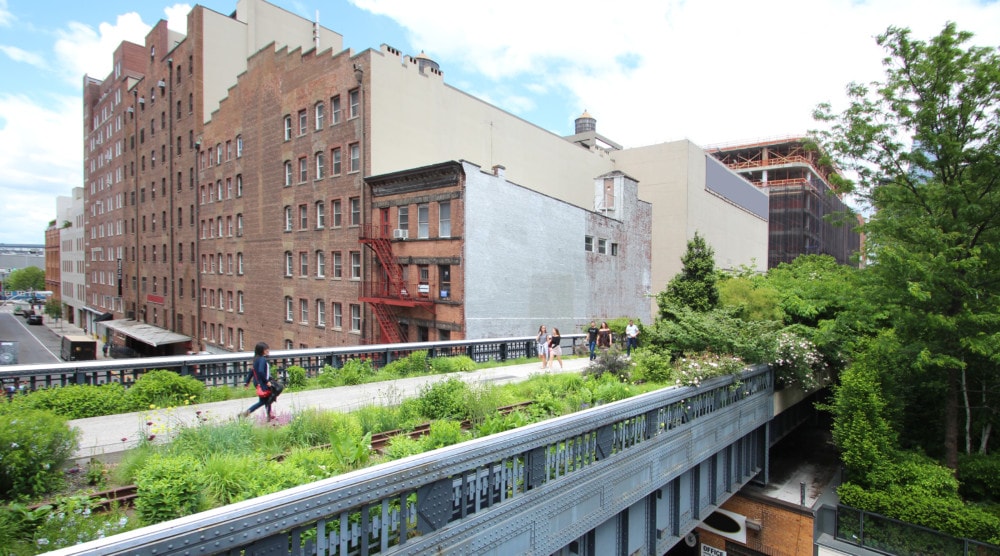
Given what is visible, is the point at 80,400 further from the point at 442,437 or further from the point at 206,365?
the point at 442,437

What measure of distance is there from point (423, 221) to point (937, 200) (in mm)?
21294

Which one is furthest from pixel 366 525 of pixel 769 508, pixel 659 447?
pixel 769 508

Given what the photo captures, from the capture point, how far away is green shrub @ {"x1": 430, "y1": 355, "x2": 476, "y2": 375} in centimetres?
1620

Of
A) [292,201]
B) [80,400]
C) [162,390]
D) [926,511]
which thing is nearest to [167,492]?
[80,400]

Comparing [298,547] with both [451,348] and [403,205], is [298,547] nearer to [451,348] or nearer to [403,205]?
[451,348]

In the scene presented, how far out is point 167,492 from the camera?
461 cm

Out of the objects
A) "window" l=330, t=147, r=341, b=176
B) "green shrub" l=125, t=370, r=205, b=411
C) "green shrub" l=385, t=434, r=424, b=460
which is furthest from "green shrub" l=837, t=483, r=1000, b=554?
"window" l=330, t=147, r=341, b=176

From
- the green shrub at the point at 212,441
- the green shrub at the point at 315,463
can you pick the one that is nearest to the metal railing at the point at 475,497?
the green shrub at the point at 315,463

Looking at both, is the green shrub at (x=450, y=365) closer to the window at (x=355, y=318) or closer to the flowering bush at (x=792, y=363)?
the flowering bush at (x=792, y=363)

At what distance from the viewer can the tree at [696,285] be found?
19719mm

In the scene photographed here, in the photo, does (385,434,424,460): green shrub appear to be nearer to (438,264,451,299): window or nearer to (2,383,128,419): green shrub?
(2,383,128,419): green shrub

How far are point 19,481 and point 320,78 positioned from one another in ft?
104

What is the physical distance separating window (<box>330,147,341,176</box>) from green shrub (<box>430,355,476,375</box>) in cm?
1965

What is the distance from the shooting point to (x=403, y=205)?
2816 cm
